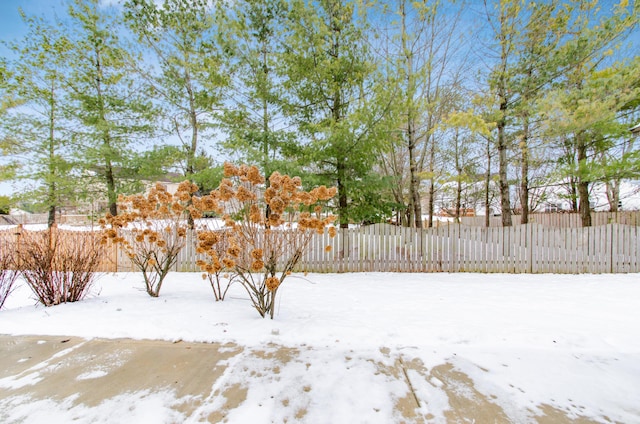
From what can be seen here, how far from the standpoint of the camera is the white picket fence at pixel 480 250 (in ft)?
18.5

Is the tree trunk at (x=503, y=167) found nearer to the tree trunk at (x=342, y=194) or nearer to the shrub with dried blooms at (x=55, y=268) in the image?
the tree trunk at (x=342, y=194)

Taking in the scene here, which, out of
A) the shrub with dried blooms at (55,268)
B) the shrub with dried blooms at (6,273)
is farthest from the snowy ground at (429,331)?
the shrub with dried blooms at (6,273)

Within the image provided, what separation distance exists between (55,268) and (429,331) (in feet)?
16.2

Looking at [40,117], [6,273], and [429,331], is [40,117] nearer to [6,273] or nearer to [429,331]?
[6,273]

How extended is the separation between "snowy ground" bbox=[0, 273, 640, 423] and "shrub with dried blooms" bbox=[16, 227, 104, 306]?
0.70ft

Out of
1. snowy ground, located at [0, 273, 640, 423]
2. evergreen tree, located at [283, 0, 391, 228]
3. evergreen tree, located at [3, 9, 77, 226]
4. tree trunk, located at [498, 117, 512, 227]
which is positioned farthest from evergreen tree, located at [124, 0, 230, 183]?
tree trunk, located at [498, 117, 512, 227]

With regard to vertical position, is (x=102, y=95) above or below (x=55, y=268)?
above

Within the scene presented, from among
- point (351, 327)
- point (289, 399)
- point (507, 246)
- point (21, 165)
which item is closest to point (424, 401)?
point (289, 399)

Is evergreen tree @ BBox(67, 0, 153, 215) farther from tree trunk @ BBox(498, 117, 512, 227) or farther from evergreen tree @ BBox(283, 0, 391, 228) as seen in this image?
tree trunk @ BBox(498, 117, 512, 227)

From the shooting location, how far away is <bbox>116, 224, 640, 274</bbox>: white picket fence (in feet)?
18.5

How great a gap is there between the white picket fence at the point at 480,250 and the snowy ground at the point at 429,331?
109 cm

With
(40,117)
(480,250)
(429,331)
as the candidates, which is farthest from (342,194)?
(40,117)

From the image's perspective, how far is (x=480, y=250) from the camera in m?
5.88

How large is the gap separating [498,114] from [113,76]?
36.8 feet
